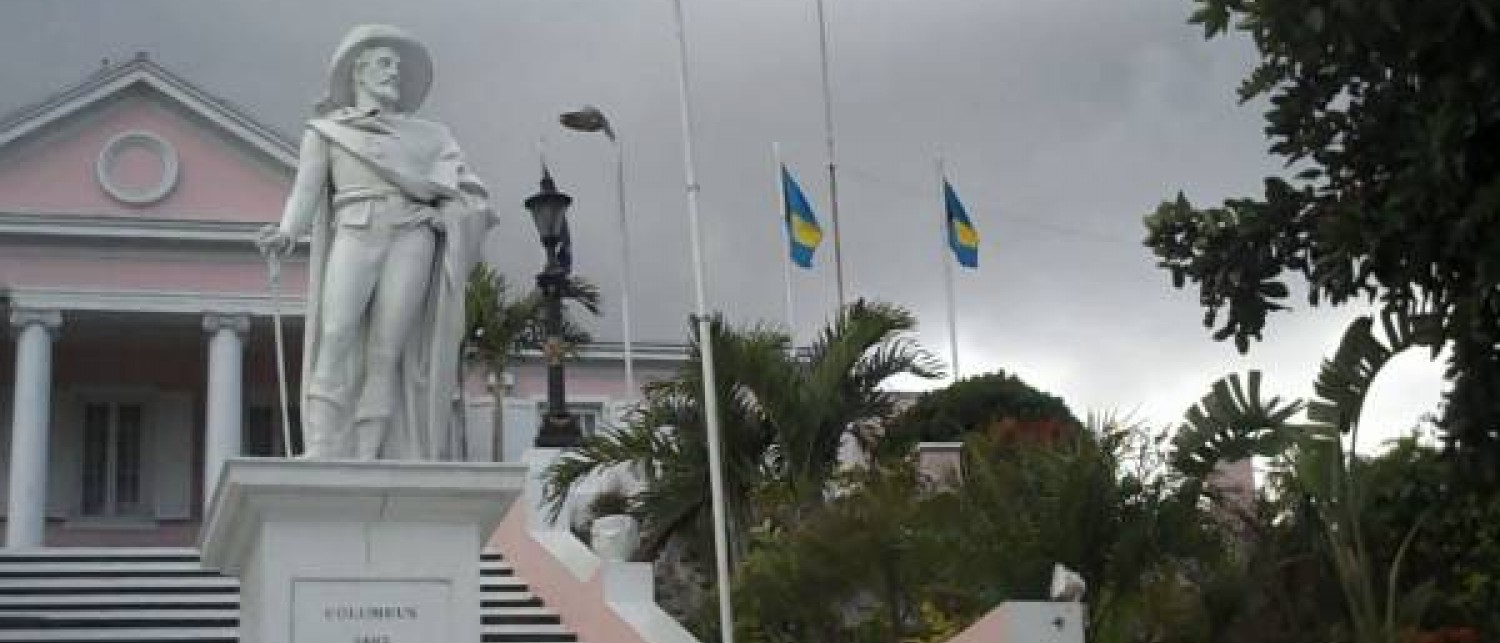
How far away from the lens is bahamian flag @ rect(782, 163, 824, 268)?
29.7 metres

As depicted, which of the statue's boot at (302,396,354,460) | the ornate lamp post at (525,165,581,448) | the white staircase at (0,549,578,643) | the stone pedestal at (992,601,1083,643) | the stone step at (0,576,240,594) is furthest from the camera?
the ornate lamp post at (525,165,581,448)

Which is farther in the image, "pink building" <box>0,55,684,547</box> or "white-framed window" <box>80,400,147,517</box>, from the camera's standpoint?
"white-framed window" <box>80,400,147,517</box>

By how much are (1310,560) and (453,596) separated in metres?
6.65

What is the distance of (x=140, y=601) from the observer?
1875 cm

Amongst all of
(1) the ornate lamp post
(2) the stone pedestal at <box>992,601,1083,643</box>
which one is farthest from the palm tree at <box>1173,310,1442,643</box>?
(1) the ornate lamp post

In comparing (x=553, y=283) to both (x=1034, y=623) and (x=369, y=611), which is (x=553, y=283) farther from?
(x=369, y=611)

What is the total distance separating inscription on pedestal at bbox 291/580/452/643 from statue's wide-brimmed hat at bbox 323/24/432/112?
2.55 metres

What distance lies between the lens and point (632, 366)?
3569cm

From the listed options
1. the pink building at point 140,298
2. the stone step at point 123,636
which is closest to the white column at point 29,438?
the pink building at point 140,298

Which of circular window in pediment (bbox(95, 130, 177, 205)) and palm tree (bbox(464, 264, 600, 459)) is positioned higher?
circular window in pediment (bbox(95, 130, 177, 205))

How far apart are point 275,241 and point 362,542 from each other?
174cm

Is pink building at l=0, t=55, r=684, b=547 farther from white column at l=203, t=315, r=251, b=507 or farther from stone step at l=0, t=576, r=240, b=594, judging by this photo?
stone step at l=0, t=576, r=240, b=594

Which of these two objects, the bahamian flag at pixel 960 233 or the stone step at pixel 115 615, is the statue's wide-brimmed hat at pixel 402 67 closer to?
the stone step at pixel 115 615

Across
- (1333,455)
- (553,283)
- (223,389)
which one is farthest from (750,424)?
(223,389)
